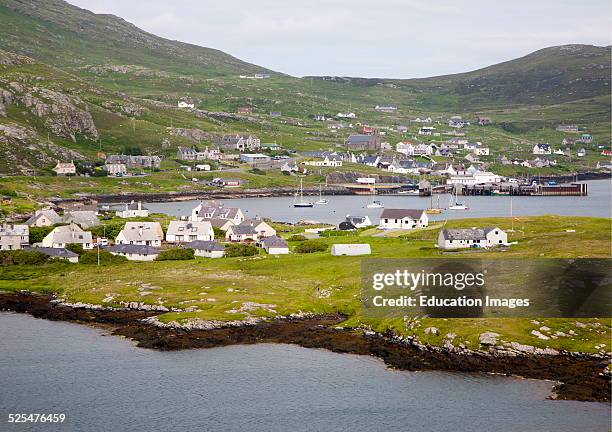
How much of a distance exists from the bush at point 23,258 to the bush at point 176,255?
43.5ft

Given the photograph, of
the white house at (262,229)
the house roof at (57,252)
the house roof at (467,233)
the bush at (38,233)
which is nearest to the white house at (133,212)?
the bush at (38,233)

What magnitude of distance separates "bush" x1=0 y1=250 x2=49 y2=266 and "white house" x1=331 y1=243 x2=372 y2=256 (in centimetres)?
3340

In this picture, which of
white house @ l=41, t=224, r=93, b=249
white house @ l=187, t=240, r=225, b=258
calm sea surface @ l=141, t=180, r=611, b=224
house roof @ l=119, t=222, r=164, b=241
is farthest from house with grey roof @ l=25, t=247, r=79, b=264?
calm sea surface @ l=141, t=180, r=611, b=224

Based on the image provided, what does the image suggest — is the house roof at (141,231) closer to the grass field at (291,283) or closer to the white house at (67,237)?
the white house at (67,237)

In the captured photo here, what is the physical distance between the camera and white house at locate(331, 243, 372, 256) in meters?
96.4

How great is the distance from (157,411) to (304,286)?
31.5 metres

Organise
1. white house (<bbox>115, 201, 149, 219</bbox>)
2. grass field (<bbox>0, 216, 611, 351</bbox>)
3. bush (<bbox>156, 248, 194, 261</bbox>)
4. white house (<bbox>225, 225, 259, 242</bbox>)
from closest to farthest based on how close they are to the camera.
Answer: grass field (<bbox>0, 216, 611, 351</bbox>) < bush (<bbox>156, 248, 194, 261</bbox>) < white house (<bbox>225, 225, 259, 242</bbox>) < white house (<bbox>115, 201, 149, 219</bbox>)

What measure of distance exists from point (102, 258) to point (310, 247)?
2456 cm

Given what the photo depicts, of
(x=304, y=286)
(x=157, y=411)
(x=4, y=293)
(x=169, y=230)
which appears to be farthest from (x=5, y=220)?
(x=157, y=411)

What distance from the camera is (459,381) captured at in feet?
187

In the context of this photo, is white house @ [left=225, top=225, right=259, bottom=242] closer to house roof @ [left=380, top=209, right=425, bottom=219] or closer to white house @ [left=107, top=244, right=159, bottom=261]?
white house @ [left=107, top=244, right=159, bottom=261]

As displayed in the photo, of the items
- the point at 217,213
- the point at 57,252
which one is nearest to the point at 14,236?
the point at 57,252

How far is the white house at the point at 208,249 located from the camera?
331ft

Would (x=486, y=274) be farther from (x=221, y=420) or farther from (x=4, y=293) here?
(x=4, y=293)
